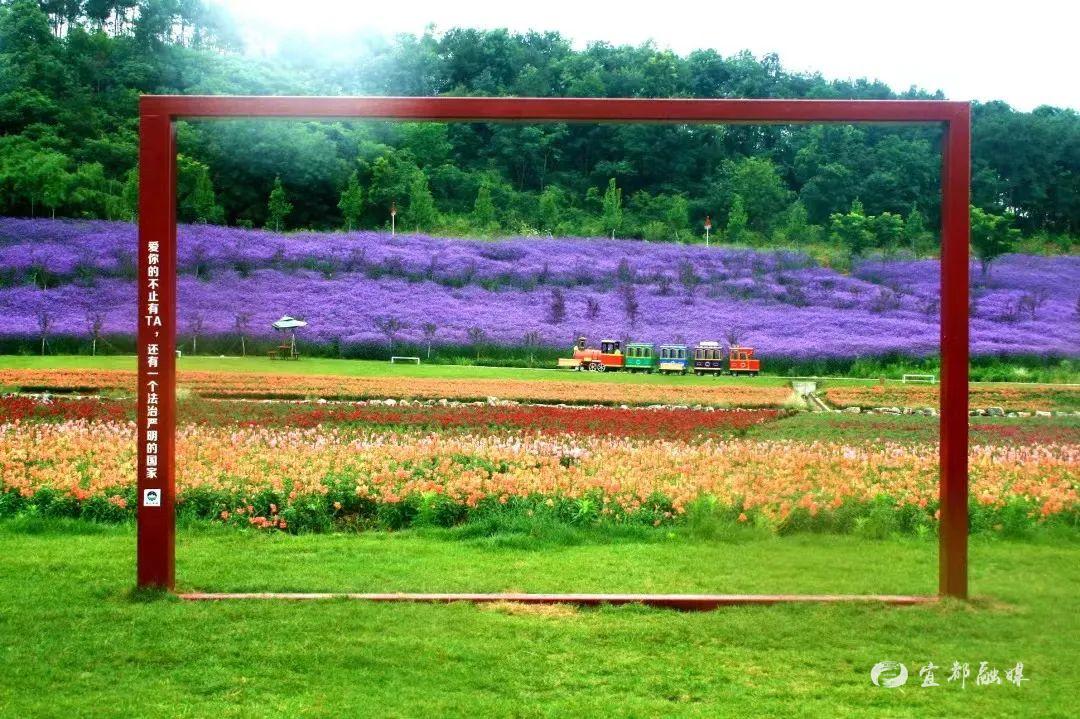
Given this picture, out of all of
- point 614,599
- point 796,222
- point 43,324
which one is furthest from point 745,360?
point 43,324

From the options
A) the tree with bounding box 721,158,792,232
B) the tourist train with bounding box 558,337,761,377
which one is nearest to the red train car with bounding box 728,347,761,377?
the tourist train with bounding box 558,337,761,377

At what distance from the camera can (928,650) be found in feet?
13.8

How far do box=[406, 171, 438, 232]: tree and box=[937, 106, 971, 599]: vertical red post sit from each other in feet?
15.0

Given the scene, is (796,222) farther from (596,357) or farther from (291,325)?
(291,325)

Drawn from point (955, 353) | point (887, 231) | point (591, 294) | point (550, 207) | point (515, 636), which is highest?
point (550, 207)

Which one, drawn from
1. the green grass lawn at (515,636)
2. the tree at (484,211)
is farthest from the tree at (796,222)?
the green grass lawn at (515,636)

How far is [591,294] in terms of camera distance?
966cm

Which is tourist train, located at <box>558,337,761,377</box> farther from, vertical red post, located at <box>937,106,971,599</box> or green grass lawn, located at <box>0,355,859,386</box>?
vertical red post, located at <box>937,106,971,599</box>

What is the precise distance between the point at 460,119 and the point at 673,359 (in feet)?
17.1

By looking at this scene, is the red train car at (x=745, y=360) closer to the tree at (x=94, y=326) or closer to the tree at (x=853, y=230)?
the tree at (x=853, y=230)

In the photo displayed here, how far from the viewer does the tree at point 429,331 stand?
32.2ft

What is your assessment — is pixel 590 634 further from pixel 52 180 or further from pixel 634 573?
pixel 52 180

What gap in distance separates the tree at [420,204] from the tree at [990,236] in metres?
4.75

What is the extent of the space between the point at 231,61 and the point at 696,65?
5630mm
